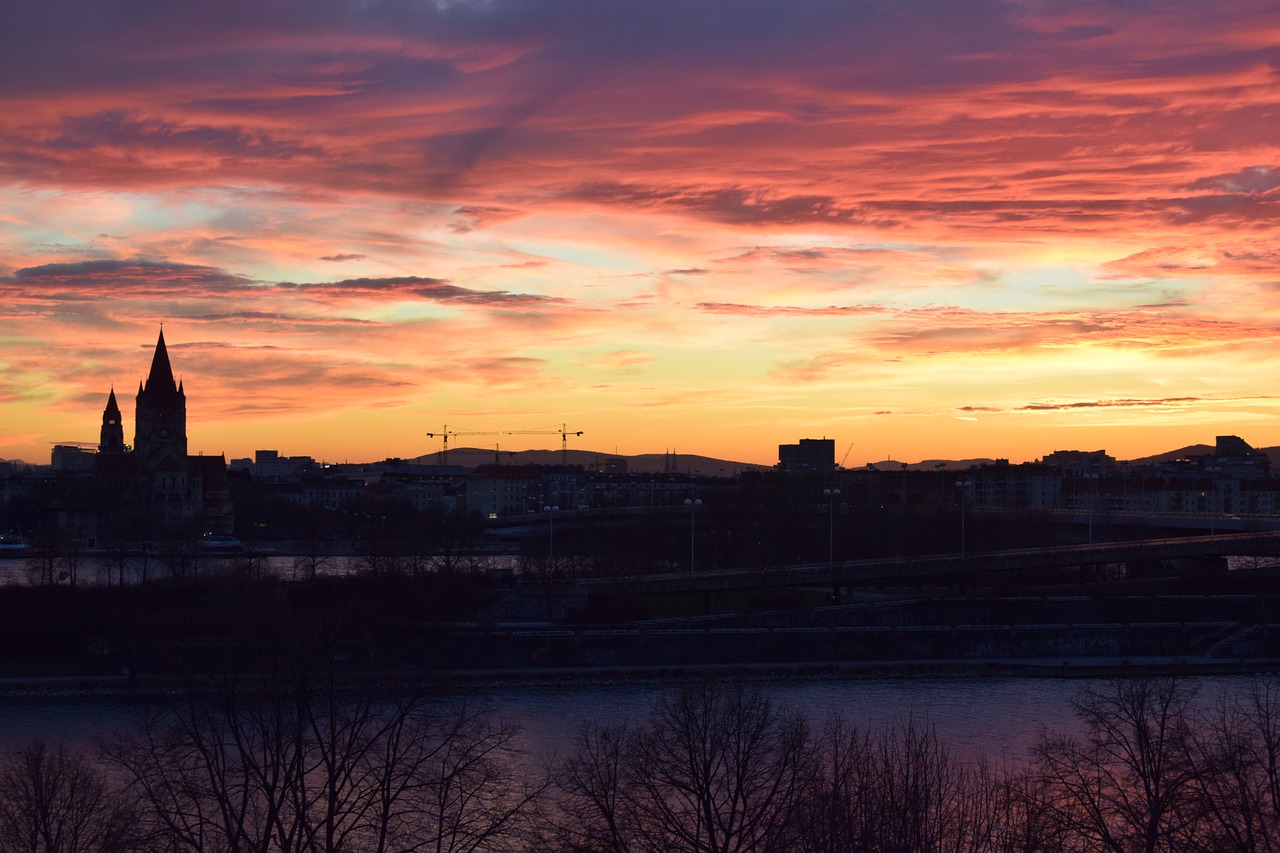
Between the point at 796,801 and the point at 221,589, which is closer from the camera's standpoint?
the point at 796,801

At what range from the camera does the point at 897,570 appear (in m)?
40.3

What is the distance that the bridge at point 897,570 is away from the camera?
37375 mm

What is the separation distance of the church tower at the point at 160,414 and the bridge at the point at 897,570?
2175 inches

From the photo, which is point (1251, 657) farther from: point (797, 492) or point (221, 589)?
point (797, 492)

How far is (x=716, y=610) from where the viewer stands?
3831 cm

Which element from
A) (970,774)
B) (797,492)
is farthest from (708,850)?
(797,492)

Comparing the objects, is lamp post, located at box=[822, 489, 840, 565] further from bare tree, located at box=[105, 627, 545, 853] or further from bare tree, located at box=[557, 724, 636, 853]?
bare tree, located at box=[557, 724, 636, 853]

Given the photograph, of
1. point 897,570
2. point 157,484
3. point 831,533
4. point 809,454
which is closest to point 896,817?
point 897,570

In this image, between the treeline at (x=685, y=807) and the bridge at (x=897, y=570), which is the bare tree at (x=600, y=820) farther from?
the bridge at (x=897, y=570)

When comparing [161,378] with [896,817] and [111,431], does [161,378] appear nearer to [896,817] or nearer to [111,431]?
[111,431]

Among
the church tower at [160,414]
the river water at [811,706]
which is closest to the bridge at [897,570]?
the river water at [811,706]

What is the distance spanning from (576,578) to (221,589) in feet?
33.6

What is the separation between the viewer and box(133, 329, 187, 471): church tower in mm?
88469

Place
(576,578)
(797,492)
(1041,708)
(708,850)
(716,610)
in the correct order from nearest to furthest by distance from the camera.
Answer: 1. (708,850)
2. (1041,708)
3. (716,610)
4. (576,578)
5. (797,492)
